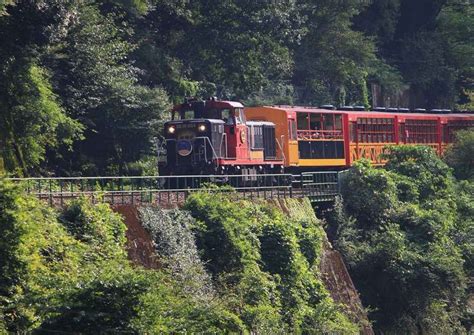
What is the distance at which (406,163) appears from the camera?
43.2 m

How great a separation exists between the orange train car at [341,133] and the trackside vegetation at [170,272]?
8.44 metres

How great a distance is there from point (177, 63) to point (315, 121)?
615cm

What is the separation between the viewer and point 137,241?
2684cm

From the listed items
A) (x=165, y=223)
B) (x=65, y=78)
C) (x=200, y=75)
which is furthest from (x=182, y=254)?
(x=200, y=75)

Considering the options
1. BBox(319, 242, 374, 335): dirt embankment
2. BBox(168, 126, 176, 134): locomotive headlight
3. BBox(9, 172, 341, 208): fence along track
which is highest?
BBox(168, 126, 176, 134): locomotive headlight

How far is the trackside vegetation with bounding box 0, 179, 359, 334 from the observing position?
859 inches

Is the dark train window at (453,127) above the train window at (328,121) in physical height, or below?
below

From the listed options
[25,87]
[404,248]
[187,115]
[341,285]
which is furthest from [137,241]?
[187,115]

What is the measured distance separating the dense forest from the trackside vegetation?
576 centimetres

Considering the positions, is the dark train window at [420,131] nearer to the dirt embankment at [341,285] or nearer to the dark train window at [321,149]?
the dark train window at [321,149]

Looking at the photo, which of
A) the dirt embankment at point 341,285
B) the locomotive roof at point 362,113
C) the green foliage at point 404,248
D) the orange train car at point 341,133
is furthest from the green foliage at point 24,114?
the locomotive roof at point 362,113

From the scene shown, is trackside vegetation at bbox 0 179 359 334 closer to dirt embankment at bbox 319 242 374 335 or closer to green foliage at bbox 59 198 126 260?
green foliage at bbox 59 198 126 260

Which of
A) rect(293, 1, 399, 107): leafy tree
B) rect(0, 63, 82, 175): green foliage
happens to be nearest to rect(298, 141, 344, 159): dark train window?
rect(0, 63, 82, 175): green foliage

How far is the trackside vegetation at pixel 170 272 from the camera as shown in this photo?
21812 millimetres
